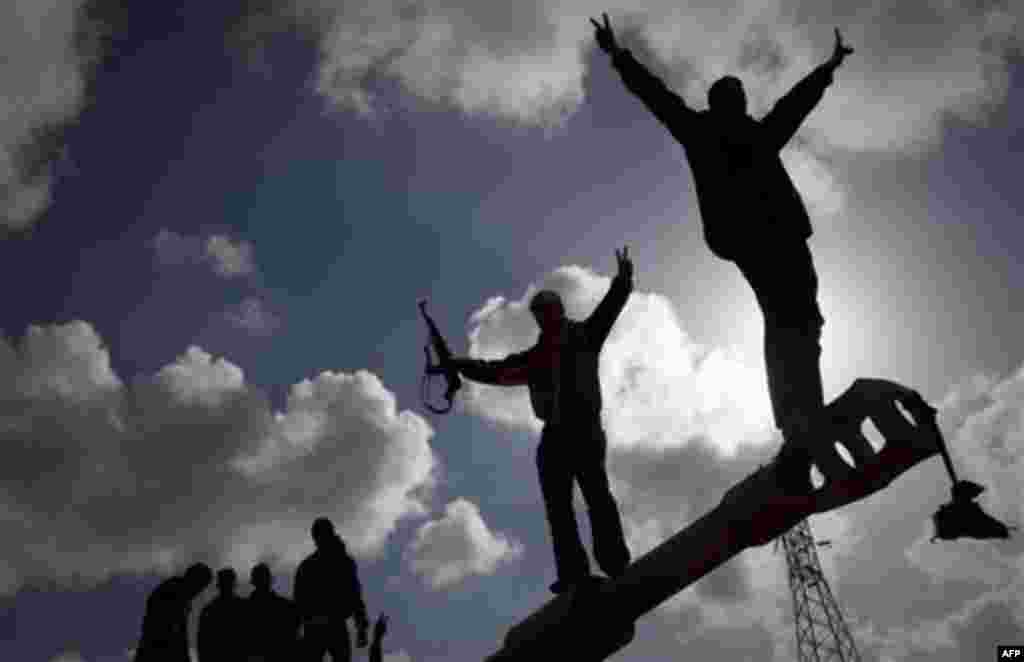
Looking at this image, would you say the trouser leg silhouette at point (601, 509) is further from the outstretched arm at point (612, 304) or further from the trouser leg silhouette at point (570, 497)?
the outstretched arm at point (612, 304)

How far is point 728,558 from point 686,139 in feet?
8.92

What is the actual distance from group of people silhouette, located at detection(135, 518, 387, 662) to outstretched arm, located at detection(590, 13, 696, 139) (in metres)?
7.76

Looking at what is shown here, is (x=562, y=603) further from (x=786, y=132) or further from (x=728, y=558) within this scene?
(x=786, y=132)

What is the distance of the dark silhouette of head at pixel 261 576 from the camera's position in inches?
455

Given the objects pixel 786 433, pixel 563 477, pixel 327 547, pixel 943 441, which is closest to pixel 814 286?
pixel 786 433

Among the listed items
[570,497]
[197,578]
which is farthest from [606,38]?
[197,578]

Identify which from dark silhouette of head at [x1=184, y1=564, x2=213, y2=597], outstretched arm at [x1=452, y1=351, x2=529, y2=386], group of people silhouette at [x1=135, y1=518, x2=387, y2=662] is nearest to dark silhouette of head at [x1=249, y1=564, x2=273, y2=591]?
group of people silhouette at [x1=135, y1=518, x2=387, y2=662]

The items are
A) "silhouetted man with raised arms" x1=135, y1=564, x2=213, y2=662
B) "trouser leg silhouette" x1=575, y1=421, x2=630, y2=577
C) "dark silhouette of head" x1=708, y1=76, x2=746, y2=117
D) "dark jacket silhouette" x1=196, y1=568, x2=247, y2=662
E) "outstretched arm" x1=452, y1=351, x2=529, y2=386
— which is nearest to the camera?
"dark silhouette of head" x1=708, y1=76, x2=746, y2=117

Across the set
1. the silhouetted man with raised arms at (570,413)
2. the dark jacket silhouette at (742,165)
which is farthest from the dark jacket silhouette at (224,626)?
the dark jacket silhouette at (742,165)

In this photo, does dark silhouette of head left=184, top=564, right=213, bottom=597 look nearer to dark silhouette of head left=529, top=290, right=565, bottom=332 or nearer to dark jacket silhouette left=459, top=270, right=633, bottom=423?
dark jacket silhouette left=459, top=270, right=633, bottom=423

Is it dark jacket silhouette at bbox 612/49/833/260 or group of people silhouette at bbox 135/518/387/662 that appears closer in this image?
dark jacket silhouette at bbox 612/49/833/260

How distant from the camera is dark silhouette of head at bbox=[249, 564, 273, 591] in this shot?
11562 millimetres

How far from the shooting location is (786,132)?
18.8 feet

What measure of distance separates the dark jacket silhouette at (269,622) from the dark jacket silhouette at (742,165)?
8.14 metres
